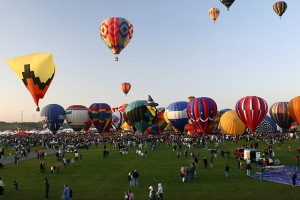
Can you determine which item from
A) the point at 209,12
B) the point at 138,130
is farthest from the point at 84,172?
the point at 209,12

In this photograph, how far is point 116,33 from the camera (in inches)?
2217

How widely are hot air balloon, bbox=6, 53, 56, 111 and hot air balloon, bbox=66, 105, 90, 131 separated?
4530cm

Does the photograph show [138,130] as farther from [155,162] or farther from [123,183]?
[123,183]

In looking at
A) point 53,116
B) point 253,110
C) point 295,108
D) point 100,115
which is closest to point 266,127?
point 295,108

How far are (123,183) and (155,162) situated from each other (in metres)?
10.0

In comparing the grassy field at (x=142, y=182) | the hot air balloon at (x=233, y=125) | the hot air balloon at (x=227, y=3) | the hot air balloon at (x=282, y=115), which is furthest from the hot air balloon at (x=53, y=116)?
the hot air balloon at (x=282, y=115)

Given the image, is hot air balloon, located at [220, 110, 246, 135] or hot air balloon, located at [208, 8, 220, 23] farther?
hot air balloon, located at [208, 8, 220, 23]

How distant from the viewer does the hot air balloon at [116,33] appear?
2218 inches

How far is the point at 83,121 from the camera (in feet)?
270

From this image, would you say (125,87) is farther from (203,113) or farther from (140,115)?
(203,113)

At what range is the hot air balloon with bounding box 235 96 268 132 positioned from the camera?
183ft

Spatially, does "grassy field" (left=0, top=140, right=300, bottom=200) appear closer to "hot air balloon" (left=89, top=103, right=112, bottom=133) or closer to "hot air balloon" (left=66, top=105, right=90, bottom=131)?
"hot air balloon" (left=89, top=103, right=112, bottom=133)

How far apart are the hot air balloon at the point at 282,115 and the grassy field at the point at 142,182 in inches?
1757

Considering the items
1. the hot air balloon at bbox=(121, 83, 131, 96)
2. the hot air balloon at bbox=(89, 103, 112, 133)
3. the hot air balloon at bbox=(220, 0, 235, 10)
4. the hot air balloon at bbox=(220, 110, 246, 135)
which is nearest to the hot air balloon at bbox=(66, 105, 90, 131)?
the hot air balloon at bbox=(89, 103, 112, 133)
